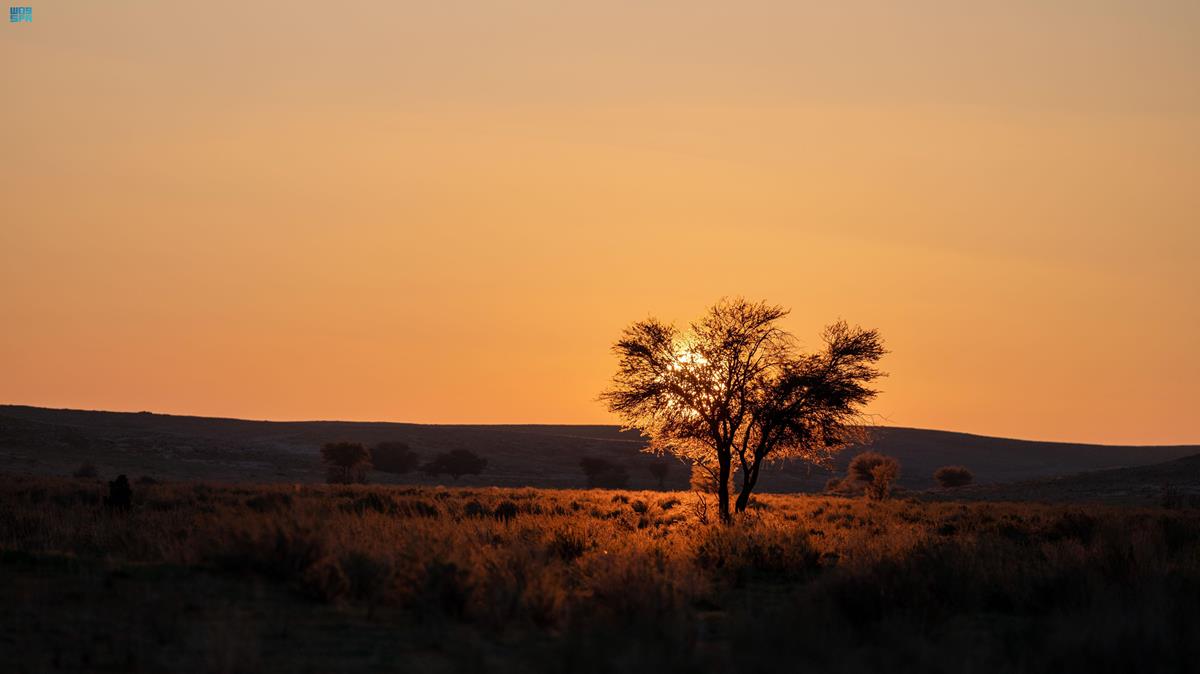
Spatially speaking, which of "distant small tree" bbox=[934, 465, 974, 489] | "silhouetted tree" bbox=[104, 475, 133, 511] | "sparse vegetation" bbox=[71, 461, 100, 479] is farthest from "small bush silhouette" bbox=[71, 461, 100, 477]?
"distant small tree" bbox=[934, 465, 974, 489]

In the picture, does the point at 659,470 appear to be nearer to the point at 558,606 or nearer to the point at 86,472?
the point at 86,472

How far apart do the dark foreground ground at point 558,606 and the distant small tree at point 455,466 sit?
97.8 meters

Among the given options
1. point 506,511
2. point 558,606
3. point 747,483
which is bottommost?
point 558,606

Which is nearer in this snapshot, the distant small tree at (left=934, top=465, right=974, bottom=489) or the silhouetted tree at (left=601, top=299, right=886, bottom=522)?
the silhouetted tree at (left=601, top=299, right=886, bottom=522)

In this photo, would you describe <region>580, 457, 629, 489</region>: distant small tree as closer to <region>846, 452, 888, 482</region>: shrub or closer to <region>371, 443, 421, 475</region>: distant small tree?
<region>371, 443, 421, 475</region>: distant small tree

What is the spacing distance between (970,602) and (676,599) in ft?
15.4

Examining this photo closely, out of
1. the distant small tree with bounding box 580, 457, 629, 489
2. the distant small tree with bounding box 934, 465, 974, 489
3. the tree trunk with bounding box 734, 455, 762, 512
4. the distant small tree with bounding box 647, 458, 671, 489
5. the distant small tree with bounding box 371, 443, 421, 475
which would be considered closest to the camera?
the tree trunk with bounding box 734, 455, 762, 512

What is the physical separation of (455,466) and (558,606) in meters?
108

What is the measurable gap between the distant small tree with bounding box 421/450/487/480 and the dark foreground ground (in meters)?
97.8

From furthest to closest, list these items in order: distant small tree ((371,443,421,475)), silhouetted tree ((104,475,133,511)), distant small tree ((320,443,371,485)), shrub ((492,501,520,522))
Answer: distant small tree ((371,443,421,475)) → distant small tree ((320,443,371,485)) → shrub ((492,501,520,522)) → silhouetted tree ((104,475,133,511))

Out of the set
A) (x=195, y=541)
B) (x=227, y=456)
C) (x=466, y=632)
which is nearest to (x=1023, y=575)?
(x=466, y=632)

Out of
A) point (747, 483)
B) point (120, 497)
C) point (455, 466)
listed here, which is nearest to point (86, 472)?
point (455, 466)

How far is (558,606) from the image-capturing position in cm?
1326

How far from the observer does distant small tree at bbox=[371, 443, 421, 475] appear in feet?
396
